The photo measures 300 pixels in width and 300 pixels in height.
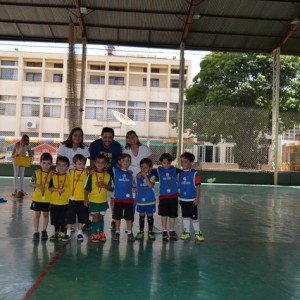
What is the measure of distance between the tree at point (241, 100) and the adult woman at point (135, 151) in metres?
11.6

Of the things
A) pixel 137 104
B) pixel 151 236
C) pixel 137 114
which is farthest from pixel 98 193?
pixel 137 104

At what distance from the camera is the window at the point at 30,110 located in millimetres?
27922

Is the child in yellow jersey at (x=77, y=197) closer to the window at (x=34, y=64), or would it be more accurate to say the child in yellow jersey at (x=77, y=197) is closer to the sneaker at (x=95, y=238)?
the sneaker at (x=95, y=238)

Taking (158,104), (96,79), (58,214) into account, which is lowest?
(58,214)

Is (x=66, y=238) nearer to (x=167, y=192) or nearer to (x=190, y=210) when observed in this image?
(x=167, y=192)

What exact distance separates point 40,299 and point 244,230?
376 cm

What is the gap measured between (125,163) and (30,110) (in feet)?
82.9

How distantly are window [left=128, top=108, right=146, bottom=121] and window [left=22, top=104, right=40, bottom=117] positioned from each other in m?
6.62

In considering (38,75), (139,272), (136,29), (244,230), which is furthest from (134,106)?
(139,272)

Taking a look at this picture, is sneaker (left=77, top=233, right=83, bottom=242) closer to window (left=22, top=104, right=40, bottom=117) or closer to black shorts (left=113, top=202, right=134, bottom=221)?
black shorts (left=113, top=202, right=134, bottom=221)

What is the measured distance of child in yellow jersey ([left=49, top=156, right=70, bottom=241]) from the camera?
188 inches

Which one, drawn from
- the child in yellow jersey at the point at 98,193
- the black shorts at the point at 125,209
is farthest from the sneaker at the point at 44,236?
the black shorts at the point at 125,209

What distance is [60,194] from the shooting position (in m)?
4.79

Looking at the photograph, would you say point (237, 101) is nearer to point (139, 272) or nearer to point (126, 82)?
point (126, 82)
